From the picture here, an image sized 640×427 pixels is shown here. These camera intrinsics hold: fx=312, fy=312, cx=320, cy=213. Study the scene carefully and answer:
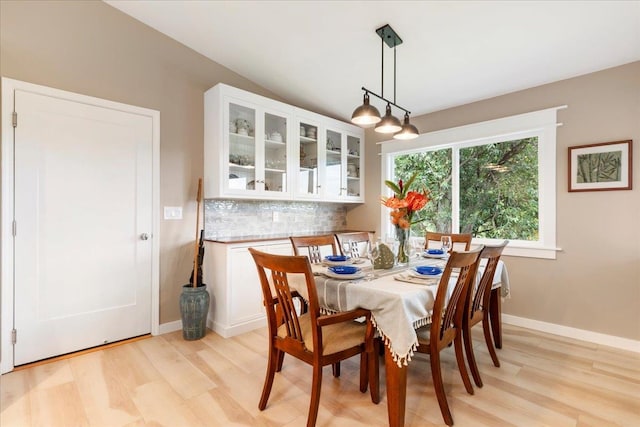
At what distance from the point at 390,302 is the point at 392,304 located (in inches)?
0.5

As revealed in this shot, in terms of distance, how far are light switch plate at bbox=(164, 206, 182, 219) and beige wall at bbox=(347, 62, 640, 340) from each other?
3.41m

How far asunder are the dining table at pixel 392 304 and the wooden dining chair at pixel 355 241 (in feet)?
2.21

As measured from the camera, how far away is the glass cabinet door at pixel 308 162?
12.2 feet

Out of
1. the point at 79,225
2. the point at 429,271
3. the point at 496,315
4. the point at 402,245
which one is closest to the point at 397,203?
A: the point at 402,245

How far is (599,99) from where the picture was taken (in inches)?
107

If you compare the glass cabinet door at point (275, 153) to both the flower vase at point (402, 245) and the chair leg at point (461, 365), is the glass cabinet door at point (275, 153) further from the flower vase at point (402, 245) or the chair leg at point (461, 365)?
the chair leg at point (461, 365)

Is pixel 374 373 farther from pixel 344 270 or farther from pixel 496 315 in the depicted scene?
pixel 496 315

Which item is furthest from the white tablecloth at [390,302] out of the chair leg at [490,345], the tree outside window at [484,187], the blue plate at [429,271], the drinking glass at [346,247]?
the tree outside window at [484,187]

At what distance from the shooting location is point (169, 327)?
9.88ft

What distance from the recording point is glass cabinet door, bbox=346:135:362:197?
14.3 ft

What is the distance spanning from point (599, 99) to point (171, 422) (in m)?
4.01

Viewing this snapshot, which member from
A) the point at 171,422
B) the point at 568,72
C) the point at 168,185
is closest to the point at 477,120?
the point at 568,72

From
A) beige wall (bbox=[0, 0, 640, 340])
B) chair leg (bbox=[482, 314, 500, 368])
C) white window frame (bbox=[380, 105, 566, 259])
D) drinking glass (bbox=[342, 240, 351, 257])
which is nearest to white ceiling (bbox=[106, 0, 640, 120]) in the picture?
beige wall (bbox=[0, 0, 640, 340])

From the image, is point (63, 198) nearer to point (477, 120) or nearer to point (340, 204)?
point (340, 204)
